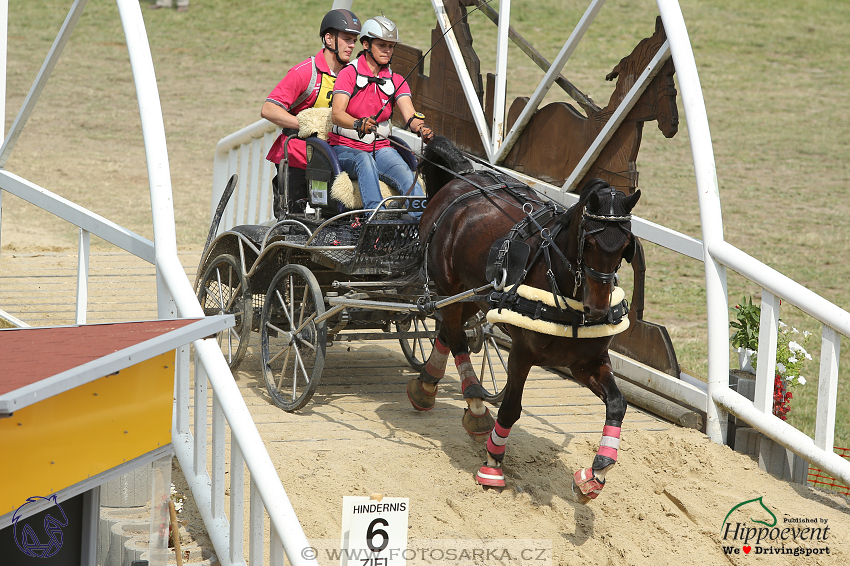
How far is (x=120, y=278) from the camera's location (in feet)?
32.9

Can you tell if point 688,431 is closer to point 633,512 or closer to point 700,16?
point 633,512

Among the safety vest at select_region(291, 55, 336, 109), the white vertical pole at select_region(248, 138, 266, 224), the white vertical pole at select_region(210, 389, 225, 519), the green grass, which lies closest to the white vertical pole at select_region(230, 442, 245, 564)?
the white vertical pole at select_region(210, 389, 225, 519)

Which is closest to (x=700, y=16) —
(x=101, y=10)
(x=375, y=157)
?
(x=101, y=10)

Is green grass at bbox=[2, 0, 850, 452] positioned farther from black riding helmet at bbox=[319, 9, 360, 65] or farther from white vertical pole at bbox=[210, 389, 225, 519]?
white vertical pole at bbox=[210, 389, 225, 519]

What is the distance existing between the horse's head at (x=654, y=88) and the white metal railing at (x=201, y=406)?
309cm

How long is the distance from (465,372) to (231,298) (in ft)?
6.79

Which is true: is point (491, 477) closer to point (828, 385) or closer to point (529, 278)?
point (529, 278)

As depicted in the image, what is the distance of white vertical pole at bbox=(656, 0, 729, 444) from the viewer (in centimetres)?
600

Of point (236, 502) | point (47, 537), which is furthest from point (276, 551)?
point (47, 537)

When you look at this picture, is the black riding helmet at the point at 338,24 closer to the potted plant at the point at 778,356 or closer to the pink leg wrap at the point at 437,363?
the pink leg wrap at the point at 437,363

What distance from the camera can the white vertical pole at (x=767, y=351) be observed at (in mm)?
5676

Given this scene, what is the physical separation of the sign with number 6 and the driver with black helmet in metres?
3.93

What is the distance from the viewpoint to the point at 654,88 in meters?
6.54

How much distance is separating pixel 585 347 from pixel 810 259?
9589mm
